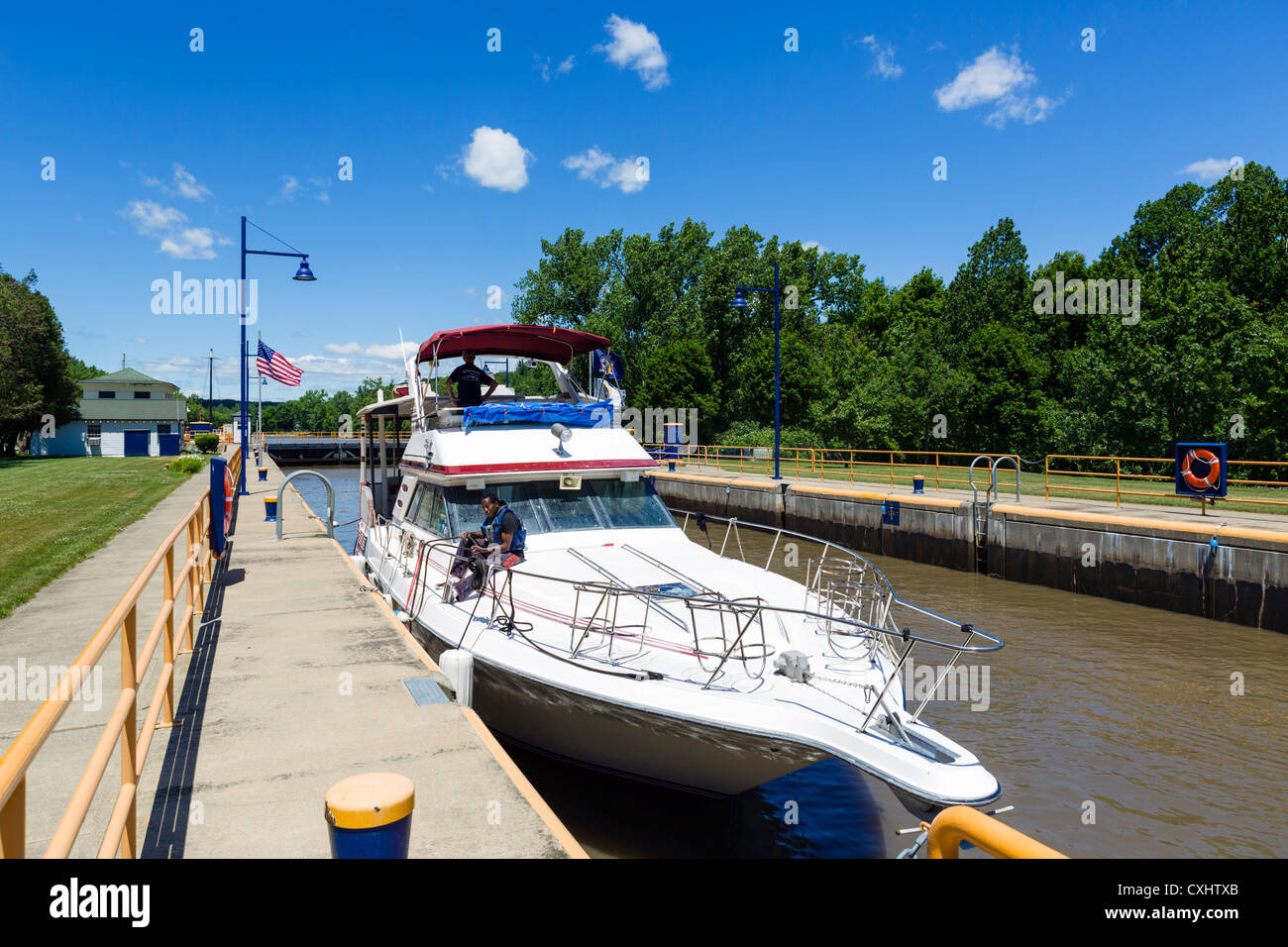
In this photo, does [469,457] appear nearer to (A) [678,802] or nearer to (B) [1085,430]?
(A) [678,802]

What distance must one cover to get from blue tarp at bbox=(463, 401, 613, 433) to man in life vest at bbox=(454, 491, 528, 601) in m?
1.49

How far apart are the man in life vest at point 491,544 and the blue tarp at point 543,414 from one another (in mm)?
1490

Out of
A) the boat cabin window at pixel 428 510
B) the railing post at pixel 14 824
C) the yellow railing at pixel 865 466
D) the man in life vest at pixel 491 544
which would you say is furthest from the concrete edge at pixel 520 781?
the yellow railing at pixel 865 466

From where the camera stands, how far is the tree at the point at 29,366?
44.2m

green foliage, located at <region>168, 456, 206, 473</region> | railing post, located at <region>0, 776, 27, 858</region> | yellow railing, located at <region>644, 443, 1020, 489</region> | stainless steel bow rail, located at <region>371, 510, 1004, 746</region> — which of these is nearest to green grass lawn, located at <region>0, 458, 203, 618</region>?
green foliage, located at <region>168, 456, 206, 473</region>

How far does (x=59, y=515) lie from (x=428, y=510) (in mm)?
15148

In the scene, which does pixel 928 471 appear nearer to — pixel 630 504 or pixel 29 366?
pixel 630 504

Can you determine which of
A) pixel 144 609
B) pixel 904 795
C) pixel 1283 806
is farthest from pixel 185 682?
pixel 1283 806

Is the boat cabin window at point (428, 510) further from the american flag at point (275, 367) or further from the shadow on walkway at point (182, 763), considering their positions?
the american flag at point (275, 367)

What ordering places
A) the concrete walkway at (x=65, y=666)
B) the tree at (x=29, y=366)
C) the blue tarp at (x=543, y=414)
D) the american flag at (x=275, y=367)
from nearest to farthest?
the concrete walkway at (x=65, y=666)
the blue tarp at (x=543, y=414)
the american flag at (x=275, y=367)
the tree at (x=29, y=366)

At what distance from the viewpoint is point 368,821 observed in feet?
10.5

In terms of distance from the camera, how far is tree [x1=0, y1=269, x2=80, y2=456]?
4419cm

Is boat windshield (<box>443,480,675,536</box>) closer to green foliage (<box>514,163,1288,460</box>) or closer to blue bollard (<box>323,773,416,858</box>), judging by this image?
blue bollard (<box>323,773,416,858</box>)

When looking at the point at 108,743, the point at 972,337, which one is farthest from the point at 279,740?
the point at 972,337
